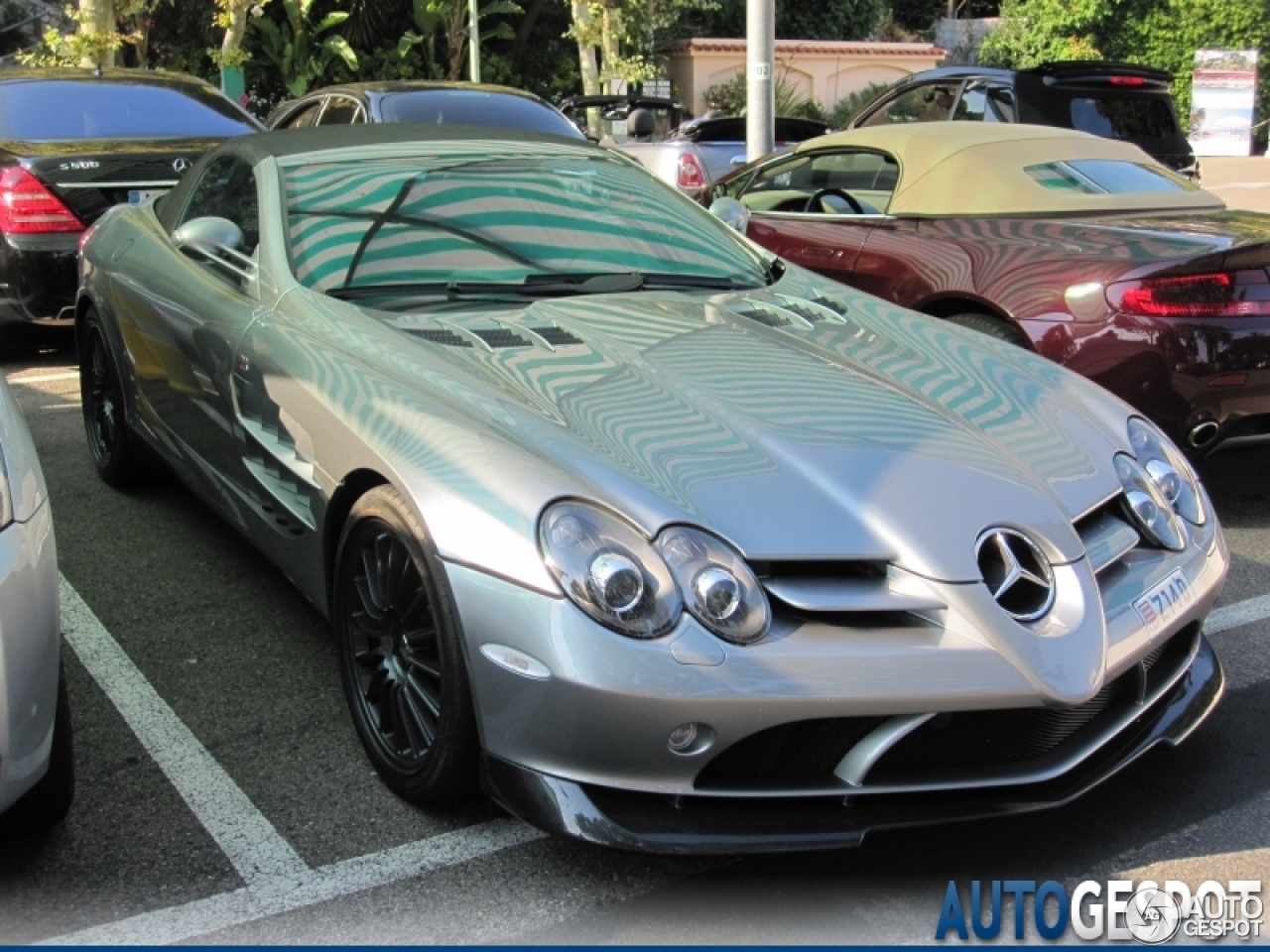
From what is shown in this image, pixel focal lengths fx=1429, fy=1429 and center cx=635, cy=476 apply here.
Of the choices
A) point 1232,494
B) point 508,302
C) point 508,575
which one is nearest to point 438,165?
point 508,302

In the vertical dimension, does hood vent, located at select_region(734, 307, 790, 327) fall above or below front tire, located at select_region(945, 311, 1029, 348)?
above

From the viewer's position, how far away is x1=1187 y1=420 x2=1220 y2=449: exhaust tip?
495cm

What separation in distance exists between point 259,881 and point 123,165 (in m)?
5.26

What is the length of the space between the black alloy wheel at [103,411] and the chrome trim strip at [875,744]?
11.1 feet

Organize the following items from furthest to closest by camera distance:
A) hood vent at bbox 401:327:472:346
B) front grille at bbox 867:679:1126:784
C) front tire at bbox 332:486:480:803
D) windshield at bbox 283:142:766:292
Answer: windshield at bbox 283:142:766:292 < hood vent at bbox 401:327:472:346 < front tire at bbox 332:486:480:803 < front grille at bbox 867:679:1126:784

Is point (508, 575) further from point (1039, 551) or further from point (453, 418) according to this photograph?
point (1039, 551)

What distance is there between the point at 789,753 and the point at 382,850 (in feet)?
Result: 2.87

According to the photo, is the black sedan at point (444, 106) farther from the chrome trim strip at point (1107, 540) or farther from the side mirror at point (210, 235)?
the chrome trim strip at point (1107, 540)

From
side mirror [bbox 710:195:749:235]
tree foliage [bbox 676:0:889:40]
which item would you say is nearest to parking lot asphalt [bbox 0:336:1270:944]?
side mirror [bbox 710:195:749:235]

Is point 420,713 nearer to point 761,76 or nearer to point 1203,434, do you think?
point 1203,434

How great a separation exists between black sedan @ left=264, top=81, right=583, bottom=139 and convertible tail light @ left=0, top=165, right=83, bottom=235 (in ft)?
7.20

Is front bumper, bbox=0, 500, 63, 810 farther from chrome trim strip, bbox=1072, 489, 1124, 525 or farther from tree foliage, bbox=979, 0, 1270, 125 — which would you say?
tree foliage, bbox=979, 0, 1270, 125

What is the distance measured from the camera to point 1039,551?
112 inches

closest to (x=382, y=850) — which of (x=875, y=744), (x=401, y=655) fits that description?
(x=401, y=655)
